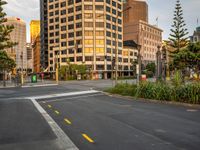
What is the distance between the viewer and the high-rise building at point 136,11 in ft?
536

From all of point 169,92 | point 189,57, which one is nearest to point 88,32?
point 189,57

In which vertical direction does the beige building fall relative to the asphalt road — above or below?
above

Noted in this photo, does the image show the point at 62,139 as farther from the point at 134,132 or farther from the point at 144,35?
the point at 144,35

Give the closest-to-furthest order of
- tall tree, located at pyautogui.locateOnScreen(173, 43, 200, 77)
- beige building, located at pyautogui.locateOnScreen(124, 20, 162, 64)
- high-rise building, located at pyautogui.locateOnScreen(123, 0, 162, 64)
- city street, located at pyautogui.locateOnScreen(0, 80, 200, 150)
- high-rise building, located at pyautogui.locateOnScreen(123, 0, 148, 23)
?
city street, located at pyautogui.locateOnScreen(0, 80, 200, 150), tall tree, located at pyautogui.locateOnScreen(173, 43, 200, 77), beige building, located at pyautogui.locateOnScreen(124, 20, 162, 64), high-rise building, located at pyautogui.locateOnScreen(123, 0, 162, 64), high-rise building, located at pyautogui.locateOnScreen(123, 0, 148, 23)

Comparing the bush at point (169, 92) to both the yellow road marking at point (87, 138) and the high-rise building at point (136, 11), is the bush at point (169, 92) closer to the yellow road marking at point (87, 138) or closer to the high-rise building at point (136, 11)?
the yellow road marking at point (87, 138)

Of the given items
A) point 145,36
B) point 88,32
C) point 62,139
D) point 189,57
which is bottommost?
point 62,139

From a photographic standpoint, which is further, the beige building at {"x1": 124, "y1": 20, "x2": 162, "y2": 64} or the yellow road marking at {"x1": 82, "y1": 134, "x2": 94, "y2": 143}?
the beige building at {"x1": 124, "y1": 20, "x2": 162, "y2": 64}

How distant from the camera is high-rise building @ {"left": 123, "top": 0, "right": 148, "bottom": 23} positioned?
16338cm

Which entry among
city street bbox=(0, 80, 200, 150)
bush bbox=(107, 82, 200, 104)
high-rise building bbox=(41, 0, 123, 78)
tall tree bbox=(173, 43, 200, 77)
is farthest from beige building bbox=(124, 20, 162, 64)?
city street bbox=(0, 80, 200, 150)

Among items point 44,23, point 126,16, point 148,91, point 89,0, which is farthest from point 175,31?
point 126,16

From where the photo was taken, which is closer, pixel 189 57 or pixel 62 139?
pixel 62 139

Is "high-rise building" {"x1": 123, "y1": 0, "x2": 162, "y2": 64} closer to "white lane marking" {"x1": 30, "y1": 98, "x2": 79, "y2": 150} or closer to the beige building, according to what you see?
the beige building

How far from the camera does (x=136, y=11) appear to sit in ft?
555

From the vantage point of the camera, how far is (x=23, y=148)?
7.19m
